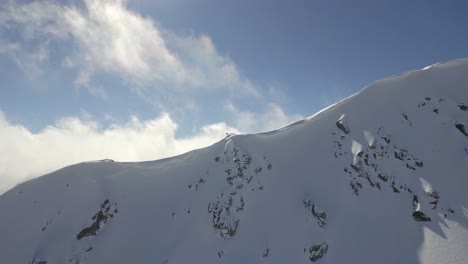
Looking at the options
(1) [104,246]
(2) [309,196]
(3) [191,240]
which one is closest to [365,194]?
(2) [309,196]

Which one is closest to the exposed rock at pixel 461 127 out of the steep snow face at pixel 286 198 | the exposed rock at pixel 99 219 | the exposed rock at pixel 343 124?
the steep snow face at pixel 286 198

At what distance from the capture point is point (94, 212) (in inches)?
1060

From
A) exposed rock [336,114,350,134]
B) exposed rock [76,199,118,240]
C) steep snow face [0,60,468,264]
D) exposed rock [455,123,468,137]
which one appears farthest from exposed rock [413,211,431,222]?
exposed rock [76,199,118,240]

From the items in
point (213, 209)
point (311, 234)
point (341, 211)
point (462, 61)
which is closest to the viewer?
point (311, 234)

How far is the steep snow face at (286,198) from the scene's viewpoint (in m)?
22.6

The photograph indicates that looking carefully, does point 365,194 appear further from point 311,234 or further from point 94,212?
point 94,212

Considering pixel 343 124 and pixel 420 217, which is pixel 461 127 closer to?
pixel 343 124

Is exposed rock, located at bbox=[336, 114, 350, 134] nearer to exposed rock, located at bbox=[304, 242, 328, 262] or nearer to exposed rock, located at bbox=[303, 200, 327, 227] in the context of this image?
exposed rock, located at bbox=[303, 200, 327, 227]

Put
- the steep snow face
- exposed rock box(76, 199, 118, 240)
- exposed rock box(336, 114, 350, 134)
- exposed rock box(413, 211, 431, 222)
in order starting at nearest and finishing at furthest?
the steep snow face, exposed rock box(413, 211, 431, 222), exposed rock box(76, 199, 118, 240), exposed rock box(336, 114, 350, 134)

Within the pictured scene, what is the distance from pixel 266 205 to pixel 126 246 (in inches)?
443

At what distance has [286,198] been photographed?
1037 inches

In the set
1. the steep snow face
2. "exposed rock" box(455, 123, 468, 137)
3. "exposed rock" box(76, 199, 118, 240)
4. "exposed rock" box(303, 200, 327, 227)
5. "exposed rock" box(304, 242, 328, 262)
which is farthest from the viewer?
"exposed rock" box(455, 123, 468, 137)

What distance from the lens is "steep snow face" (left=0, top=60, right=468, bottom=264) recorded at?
22.6 meters

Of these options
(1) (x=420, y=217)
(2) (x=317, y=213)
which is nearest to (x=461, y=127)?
(1) (x=420, y=217)
